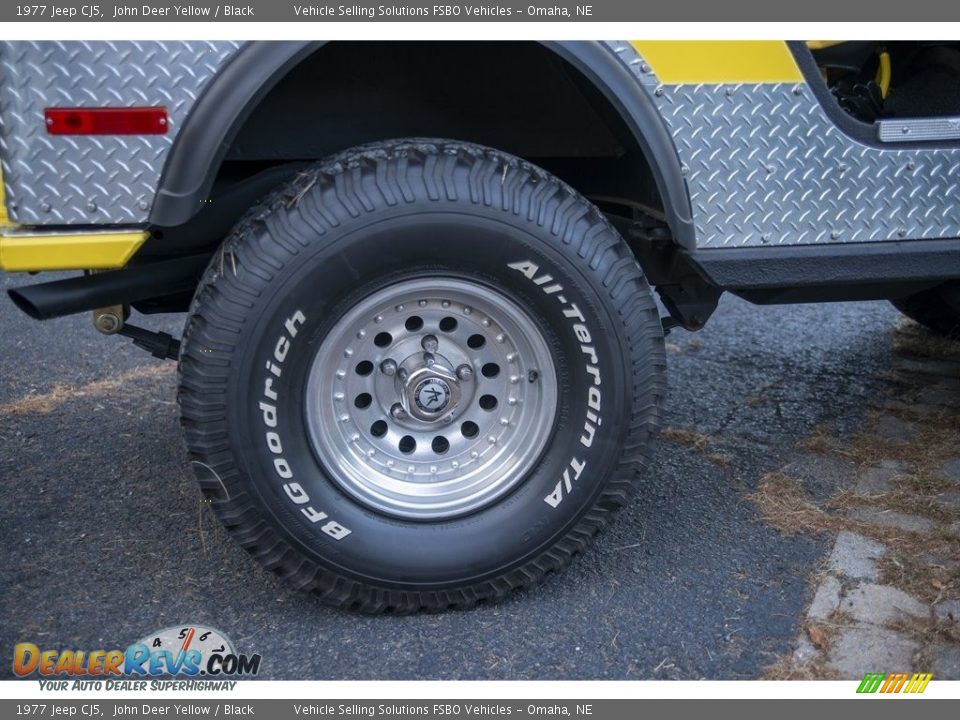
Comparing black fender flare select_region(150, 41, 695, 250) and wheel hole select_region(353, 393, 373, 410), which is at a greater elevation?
black fender flare select_region(150, 41, 695, 250)

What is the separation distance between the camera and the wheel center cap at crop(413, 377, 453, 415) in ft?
8.94

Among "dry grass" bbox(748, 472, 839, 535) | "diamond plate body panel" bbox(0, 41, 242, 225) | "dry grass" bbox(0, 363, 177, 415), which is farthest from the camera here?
"dry grass" bbox(0, 363, 177, 415)

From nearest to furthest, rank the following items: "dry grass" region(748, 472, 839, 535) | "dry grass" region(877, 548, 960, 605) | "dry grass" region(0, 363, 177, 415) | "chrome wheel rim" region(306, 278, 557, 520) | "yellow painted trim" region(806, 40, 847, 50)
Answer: "chrome wheel rim" region(306, 278, 557, 520)
"dry grass" region(877, 548, 960, 605)
"dry grass" region(748, 472, 839, 535)
"yellow painted trim" region(806, 40, 847, 50)
"dry grass" region(0, 363, 177, 415)

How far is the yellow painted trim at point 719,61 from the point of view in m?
2.57

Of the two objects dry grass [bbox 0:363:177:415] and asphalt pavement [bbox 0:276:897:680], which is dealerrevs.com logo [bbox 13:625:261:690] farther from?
dry grass [bbox 0:363:177:415]

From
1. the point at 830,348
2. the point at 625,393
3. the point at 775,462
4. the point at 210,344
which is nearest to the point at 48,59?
the point at 210,344

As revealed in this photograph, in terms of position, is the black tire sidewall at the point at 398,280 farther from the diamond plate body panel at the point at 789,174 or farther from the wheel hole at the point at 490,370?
the diamond plate body panel at the point at 789,174

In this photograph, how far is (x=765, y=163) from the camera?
2.71 m

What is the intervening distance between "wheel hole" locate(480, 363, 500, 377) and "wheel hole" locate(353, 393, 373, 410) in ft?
1.08

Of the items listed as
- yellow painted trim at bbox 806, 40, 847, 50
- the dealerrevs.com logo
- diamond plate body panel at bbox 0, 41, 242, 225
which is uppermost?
yellow painted trim at bbox 806, 40, 847, 50

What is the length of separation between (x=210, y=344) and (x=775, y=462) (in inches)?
85.5

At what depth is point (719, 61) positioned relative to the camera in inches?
103

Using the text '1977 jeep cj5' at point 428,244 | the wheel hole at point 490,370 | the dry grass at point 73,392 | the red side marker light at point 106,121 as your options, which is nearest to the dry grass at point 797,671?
the text '1977 jeep cj5' at point 428,244

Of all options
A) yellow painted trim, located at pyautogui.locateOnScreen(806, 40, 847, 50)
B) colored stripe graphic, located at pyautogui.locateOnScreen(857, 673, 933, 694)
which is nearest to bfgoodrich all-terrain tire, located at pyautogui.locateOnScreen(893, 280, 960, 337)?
yellow painted trim, located at pyautogui.locateOnScreen(806, 40, 847, 50)
